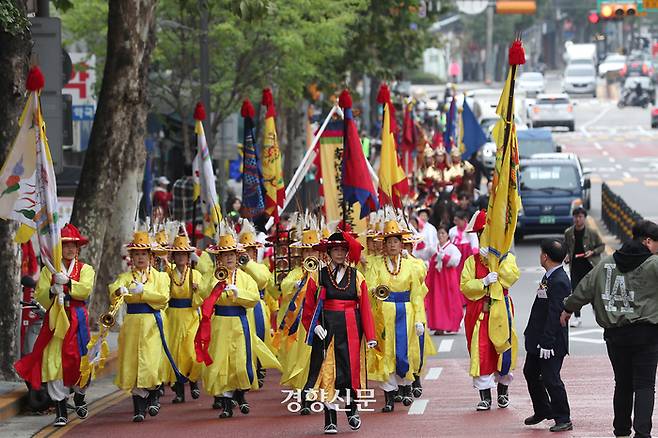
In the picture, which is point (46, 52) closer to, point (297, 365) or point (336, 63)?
point (297, 365)

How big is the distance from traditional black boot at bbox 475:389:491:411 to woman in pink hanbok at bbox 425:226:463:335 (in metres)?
7.27

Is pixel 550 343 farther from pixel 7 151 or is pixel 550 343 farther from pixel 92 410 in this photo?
pixel 7 151

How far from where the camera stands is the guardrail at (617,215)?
103 ft

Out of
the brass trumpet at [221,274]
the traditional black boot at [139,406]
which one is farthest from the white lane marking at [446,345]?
the traditional black boot at [139,406]

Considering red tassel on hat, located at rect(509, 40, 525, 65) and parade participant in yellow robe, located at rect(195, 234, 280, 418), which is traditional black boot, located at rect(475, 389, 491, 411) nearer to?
parade participant in yellow robe, located at rect(195, 234, 280, 418)

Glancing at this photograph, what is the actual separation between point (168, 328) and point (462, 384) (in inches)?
122

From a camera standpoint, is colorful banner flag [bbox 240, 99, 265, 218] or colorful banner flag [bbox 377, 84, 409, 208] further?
colorful banner flag [bbox 240, 99, 265, 218]

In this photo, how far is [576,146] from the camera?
6588cm

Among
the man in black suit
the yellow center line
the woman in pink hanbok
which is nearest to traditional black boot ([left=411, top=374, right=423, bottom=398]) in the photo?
the man in black suit

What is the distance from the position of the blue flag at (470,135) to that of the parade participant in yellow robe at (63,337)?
2004 centimetres

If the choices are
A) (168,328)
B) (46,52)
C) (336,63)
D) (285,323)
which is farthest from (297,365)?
(336,63)

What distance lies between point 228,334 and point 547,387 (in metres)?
3.28

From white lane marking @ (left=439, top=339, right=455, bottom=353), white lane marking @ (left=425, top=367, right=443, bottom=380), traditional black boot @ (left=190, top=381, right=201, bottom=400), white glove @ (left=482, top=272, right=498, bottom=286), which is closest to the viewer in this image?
white glove @ (left=482, top=272, right=498, bottom=286)

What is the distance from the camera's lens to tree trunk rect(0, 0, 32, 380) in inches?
672
